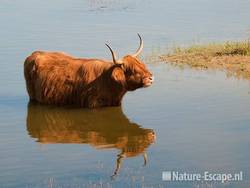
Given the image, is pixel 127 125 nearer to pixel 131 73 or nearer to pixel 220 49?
pixel 131 73

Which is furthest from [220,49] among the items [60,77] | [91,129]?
[91,129]

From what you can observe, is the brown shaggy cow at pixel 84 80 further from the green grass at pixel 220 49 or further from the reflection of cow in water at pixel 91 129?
the green grass at pixel 220 49

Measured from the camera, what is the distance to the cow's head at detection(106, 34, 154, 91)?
10.6 m

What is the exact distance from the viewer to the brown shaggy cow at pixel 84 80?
1070 cm

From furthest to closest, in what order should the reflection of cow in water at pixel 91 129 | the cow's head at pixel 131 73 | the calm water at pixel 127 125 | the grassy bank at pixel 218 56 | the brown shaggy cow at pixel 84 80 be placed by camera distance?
1. the grassy bank at pixel 218 56
2. the brown shaggy cow at pixel 84 80
3. the cow's head at pixel 131 73
4. the reflection of cow in water at pixel 91 129
5. the calm water at pixel 127 125

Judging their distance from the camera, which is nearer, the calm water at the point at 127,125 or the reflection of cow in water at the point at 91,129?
the calm water at the point at 127,125

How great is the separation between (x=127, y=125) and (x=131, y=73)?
1126 millimetres

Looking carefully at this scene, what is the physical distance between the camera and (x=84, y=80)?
430 inches

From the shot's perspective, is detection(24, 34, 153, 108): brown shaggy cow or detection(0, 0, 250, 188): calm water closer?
detection(0, 0, 250, 188): calm water

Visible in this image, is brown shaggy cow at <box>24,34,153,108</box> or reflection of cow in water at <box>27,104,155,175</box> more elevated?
brown shaggy cow at <box>24,34,153,108</box>

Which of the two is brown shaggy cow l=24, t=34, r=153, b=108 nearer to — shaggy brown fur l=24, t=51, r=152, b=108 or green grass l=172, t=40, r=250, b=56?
shaggy brown fur l=24, t=51, r=152, b=108

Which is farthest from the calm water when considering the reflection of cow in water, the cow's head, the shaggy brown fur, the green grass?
the green grass

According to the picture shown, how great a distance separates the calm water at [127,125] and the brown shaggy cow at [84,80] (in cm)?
24

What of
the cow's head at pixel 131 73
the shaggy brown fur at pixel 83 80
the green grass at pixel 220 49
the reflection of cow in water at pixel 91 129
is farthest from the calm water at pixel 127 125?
the green grass at pixel 220 49
